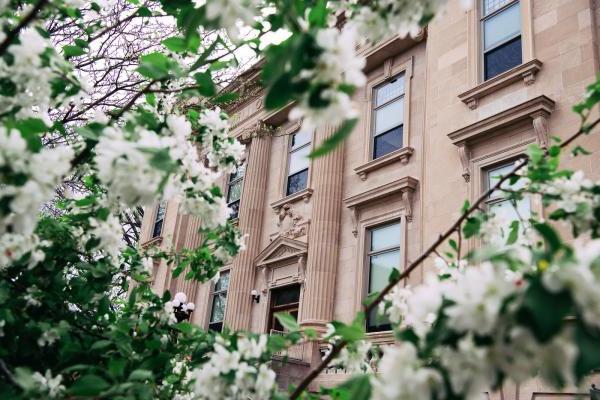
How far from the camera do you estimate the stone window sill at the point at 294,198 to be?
45.2ft

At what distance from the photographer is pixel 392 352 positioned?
148cm

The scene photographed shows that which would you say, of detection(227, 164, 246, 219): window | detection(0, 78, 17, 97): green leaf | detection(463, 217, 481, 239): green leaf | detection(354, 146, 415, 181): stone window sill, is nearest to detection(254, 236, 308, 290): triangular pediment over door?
detection(354, 146, 415, 181): stone window sill

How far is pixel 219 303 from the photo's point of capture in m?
16.5

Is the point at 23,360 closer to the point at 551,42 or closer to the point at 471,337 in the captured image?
the point at 471,337

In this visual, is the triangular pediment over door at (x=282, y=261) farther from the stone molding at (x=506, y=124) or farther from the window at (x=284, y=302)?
the stone molding at (x=506, y=124)

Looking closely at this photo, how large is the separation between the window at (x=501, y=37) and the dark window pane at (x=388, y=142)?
104 inches

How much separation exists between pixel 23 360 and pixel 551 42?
9.15 meters

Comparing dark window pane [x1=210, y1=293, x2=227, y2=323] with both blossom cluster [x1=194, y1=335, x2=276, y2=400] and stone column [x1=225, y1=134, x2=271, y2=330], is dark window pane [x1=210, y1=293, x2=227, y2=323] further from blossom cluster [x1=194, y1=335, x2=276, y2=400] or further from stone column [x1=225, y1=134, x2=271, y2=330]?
blossom cluster [x1=194, y1=335, x2=276, y2=400]

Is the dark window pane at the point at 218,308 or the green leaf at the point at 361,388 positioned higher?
the dark window pane at the point at 218,308

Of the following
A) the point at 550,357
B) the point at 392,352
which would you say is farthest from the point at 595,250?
the point at 392,352

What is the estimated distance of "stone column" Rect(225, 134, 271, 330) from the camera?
47.9 feet

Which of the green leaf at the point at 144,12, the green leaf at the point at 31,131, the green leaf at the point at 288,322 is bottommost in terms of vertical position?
the green leaf at the point at 288,322

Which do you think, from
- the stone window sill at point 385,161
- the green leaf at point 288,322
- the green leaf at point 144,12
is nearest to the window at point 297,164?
the stone window sill at point 385,161

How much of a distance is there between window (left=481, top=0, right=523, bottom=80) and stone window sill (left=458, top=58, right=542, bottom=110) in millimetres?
461
